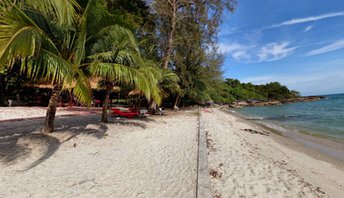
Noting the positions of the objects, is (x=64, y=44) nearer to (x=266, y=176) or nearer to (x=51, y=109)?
(x=51, y=109)

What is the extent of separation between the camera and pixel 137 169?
4691 mm

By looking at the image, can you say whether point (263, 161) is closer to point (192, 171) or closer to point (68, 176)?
point (192, 171)

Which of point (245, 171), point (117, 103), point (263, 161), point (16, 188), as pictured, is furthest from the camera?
point (117, 103)

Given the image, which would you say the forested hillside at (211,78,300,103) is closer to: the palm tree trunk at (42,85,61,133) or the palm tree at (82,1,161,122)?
the palm tree at (82,1,161,122)

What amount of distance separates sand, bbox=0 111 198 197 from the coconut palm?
117cm

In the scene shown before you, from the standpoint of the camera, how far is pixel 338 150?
9141mm

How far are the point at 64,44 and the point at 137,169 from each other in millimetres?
3902

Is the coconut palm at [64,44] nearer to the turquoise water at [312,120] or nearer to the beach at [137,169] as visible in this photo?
the beach at [137,169]

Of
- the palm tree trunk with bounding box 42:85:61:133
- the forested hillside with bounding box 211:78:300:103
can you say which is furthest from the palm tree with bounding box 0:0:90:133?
the forested hillside with bounding box 211:78:300:103

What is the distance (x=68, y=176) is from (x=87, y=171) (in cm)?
39

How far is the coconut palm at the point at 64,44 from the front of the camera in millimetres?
3924

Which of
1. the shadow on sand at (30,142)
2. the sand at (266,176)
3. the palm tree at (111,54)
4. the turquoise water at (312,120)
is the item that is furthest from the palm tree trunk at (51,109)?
the turquoise water at (312,120)

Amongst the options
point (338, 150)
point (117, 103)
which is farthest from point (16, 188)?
point (117, 103)

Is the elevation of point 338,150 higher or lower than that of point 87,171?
lower
